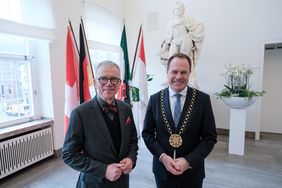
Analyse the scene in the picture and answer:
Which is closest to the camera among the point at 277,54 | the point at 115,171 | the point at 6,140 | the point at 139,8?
the point at 115,171

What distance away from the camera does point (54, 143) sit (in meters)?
3.20

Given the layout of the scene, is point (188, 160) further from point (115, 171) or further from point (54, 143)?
point (54, 143)

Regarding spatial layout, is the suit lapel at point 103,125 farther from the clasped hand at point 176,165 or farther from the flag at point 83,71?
the flag at point 83,71

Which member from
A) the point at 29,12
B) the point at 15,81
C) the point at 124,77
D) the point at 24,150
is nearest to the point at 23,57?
the point at 15,81

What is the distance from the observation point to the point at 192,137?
120 centimetres

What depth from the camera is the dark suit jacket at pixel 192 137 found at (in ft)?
3.87

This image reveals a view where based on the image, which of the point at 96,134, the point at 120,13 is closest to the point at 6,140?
the point at 96,134

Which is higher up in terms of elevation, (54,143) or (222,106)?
(222,106)

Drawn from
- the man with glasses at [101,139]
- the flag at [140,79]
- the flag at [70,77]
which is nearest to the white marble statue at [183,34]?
the flag at [140,79]

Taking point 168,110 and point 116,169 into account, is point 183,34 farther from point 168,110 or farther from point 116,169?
point 116,169

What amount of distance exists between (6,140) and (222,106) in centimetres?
405

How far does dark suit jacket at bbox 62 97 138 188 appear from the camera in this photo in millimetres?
1067

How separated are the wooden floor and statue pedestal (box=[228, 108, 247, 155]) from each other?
0.14 meters

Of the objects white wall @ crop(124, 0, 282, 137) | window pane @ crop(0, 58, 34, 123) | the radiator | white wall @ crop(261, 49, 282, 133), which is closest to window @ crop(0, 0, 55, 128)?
window pane @ crop(0, 58, 34, 123)
